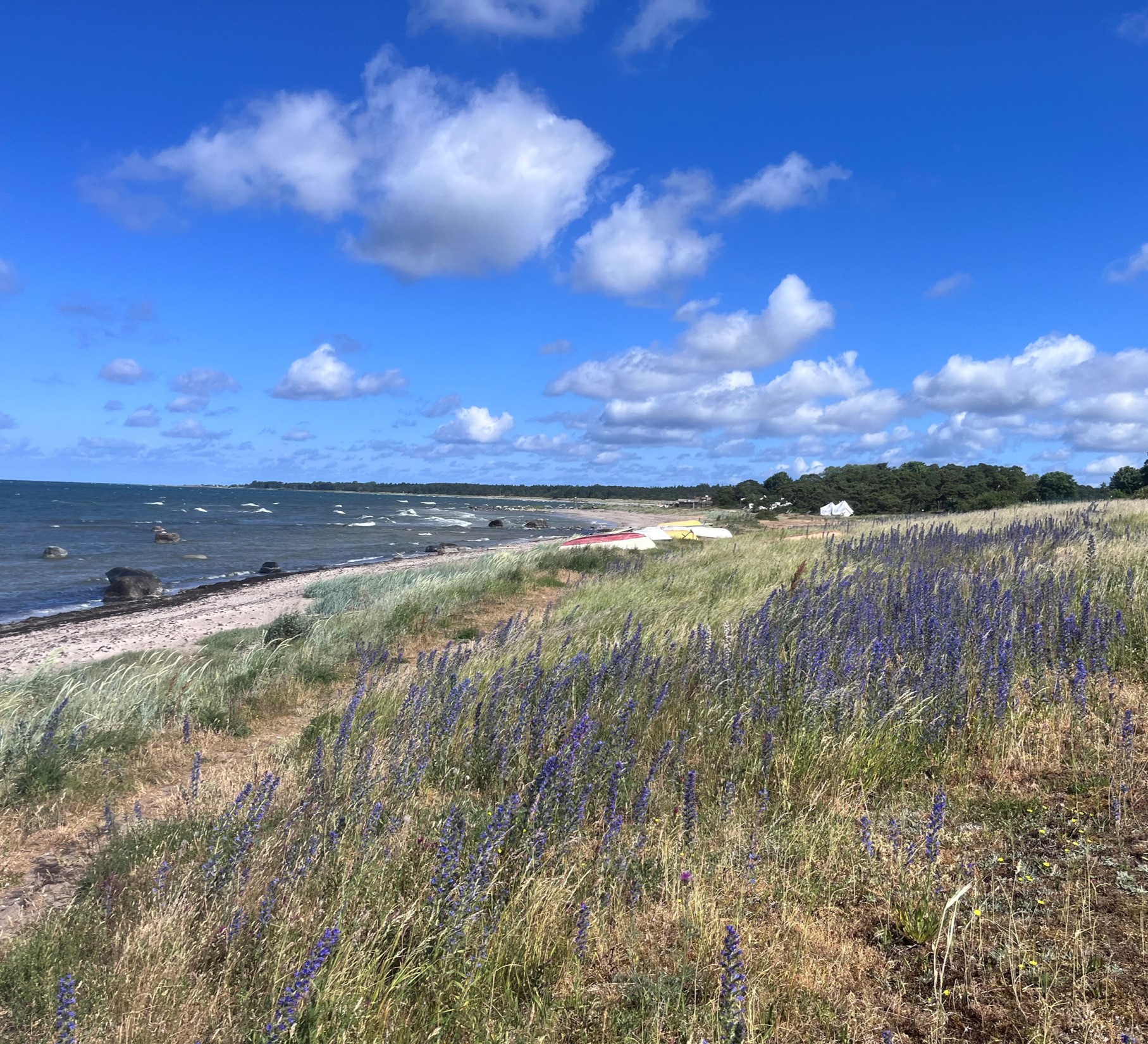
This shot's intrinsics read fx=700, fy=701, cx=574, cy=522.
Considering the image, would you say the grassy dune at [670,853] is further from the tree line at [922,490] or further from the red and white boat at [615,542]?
the tree line at [922,490]

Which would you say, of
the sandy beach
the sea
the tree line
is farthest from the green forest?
the sandy beach

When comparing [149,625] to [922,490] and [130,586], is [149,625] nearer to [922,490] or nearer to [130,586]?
[130,586]

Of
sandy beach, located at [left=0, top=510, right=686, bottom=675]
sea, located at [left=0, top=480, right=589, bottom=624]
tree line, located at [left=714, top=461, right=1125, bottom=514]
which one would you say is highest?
tree line, located at [left=714, top=461, right=1125, bottom=514]

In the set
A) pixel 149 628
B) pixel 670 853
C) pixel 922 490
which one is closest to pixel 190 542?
pixel 149 628

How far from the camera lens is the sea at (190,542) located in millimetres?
24422

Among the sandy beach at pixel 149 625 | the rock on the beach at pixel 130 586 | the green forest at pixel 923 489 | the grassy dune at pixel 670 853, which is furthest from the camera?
the green forest at pixel 923 489

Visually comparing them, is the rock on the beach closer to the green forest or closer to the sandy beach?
the sandy beach

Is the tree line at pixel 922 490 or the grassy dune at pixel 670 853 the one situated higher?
the tree line at pixel 922 490

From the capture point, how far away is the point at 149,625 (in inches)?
639

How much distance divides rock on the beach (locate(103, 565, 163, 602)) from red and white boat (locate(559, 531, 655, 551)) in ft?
43.6

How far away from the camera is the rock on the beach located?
70.6 feet

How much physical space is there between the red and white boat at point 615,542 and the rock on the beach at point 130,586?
1329 centimetres

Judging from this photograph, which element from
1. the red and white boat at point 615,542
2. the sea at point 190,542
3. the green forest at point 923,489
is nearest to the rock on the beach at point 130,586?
the sea at point 190,542

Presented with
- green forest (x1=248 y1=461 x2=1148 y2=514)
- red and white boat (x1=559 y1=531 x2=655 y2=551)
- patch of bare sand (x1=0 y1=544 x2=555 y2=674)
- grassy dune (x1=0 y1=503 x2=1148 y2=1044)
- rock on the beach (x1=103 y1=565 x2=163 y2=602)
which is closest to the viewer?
grassy dune (x1=0 y1=503 x2=1148 y2=1044)
